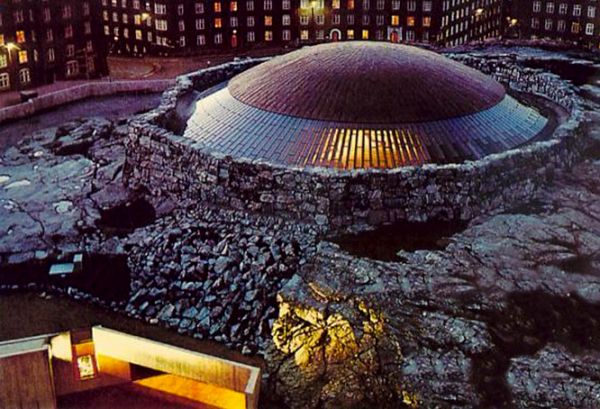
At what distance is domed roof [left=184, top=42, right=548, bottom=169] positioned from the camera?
30.5 m

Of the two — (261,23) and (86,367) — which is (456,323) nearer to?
(86,367)

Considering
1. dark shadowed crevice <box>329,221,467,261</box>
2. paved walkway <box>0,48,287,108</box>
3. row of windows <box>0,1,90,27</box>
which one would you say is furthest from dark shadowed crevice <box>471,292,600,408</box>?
paved walkway <box>0,48,287,108</box>

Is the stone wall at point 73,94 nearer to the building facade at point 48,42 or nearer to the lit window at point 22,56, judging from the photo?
the building facade at point 48,42

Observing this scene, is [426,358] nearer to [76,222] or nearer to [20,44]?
[76,222]

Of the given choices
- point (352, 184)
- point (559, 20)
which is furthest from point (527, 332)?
point (559, 20)

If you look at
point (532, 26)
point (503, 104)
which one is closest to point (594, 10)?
point (532, 26)

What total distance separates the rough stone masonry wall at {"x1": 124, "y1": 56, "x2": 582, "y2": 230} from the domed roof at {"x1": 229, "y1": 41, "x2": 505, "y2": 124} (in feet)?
12.7

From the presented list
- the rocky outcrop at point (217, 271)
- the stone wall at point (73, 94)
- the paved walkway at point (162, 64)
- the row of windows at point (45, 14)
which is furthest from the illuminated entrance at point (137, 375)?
the paved walkway at point (162, 64)

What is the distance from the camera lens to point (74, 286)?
94.9 feet

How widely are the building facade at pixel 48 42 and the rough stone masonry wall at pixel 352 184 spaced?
149 feet

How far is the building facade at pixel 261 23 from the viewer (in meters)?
98.2

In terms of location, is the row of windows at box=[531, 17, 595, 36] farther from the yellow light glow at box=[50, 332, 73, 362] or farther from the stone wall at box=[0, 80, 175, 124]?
the yellow light glow at box=[50, 332, 73, 362]

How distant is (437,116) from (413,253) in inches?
292

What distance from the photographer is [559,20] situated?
4717 inches
